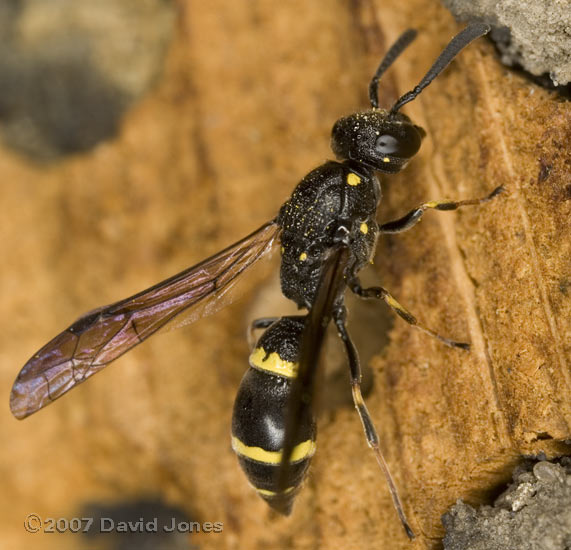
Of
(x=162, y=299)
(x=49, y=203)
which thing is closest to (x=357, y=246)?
(x=162, y=299)

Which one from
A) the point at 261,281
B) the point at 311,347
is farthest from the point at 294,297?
the point at 311,347

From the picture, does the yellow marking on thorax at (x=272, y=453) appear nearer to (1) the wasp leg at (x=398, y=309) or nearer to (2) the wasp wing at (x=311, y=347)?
(2) the wasp wing at (x=311, y=347)

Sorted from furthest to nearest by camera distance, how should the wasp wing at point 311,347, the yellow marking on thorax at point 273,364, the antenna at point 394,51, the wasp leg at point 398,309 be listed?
the antenna at point 394,51 → the yellow marking on thorax at point 273,364 → the wasp leg at point 398,309 → the wasp wing at point 311,347

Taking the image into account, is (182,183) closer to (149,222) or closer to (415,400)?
(149,222)

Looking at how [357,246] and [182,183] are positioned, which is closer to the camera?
[357,246]

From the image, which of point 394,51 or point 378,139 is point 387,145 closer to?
point 378,139

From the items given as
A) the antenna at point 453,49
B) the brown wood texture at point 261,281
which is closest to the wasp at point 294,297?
the antenna at point 453,49

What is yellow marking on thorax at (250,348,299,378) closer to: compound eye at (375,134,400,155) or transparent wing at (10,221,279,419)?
transparent wing at (10,221,279,419)
